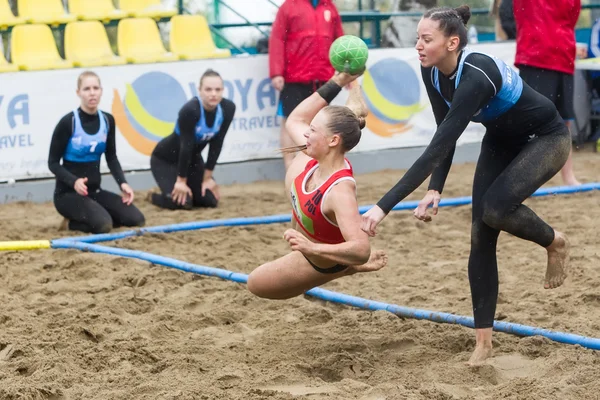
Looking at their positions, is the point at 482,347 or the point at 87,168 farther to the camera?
the point at 87,168

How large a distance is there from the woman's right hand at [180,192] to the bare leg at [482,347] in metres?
4.85

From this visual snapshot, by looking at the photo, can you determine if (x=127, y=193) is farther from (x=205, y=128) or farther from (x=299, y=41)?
(x=299, y=41)

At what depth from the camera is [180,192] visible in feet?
29.9

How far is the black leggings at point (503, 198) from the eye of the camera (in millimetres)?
4531

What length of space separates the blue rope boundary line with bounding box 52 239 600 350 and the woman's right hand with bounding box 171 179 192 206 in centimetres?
183

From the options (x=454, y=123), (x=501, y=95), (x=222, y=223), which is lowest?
(x=222, y=223)

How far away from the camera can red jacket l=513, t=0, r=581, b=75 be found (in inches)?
364

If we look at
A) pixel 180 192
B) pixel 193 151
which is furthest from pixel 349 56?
pixel 193 151

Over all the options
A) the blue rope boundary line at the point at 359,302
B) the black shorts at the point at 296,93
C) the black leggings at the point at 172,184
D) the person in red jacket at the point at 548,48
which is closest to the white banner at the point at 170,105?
the black shorts at the point at 296,93

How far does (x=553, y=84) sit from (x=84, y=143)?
15.0 ft

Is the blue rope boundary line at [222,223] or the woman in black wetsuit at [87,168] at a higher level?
the woman in black wetsuit at [87,168]

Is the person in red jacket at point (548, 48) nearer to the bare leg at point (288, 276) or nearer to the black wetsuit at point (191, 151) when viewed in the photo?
the black wetsuit at point (191, 151)

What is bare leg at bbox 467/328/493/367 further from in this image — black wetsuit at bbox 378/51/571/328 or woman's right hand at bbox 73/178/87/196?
woman's right hand at bbox 73/178/87/196

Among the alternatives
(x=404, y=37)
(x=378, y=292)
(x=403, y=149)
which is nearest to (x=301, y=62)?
(x=403, y=149)
